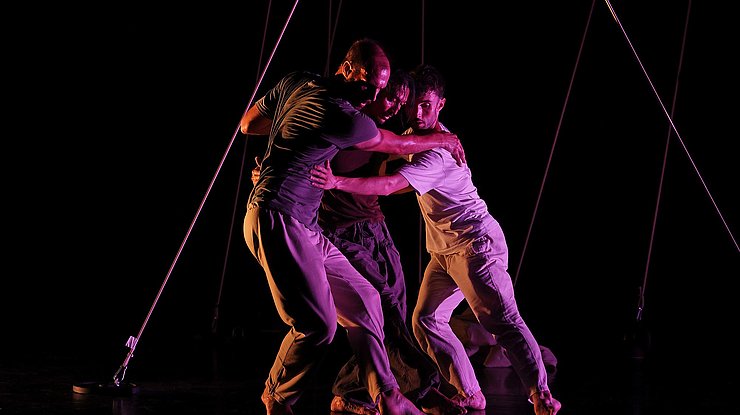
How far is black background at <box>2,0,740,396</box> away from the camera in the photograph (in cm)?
733

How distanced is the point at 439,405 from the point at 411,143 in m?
1.01

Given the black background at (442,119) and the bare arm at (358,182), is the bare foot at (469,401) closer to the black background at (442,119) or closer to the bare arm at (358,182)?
the bare arm at (358,182)

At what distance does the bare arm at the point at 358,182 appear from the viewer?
3.36 metres

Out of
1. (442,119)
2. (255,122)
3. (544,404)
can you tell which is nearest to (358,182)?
(255,122)

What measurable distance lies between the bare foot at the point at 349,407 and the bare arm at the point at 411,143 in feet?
3.13

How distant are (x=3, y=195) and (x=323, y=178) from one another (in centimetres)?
471

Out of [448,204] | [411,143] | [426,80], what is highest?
[426,80]

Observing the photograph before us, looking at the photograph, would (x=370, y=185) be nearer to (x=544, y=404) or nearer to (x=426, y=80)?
(x=426, y=80)

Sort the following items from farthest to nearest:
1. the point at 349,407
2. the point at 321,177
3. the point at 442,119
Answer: the point at 442,119 → the point at 349,407 → the point at 321,177

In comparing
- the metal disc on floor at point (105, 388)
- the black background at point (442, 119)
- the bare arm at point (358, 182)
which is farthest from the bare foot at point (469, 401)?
the black background at point (442, 119)

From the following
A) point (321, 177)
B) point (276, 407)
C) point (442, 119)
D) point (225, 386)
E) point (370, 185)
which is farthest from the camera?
point (442, 119)

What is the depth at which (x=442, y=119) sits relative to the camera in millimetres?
7859

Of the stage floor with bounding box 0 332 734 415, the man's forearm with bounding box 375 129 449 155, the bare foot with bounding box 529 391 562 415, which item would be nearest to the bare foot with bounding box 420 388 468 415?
the stage floor with bounding box 0 332 734 415

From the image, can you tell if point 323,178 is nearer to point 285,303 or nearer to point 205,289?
point 285,303
